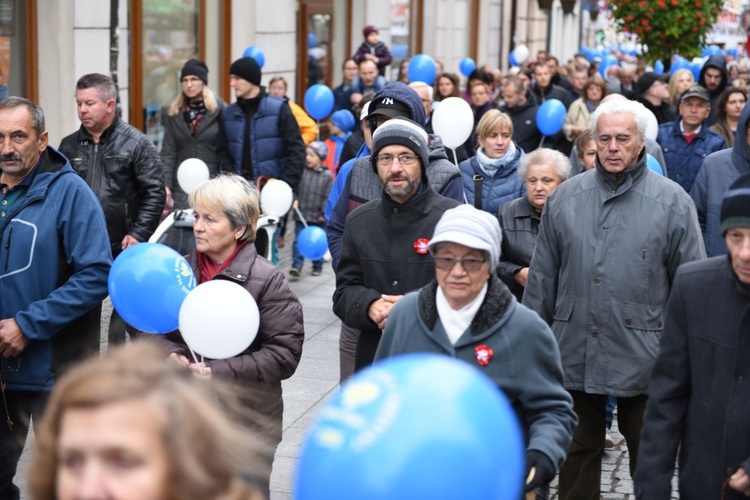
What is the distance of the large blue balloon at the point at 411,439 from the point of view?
1.81m

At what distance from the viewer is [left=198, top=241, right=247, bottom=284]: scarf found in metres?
4.95

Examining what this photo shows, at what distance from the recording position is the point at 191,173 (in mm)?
9078

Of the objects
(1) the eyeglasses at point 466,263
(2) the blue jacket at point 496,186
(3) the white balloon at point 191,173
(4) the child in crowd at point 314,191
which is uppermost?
(1) the eyeglasses at point 466,263

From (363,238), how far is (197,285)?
0.74 meters

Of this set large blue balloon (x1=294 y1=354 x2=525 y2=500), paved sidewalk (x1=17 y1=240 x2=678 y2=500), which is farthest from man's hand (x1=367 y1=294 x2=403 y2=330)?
large blue balloon (x1=294 y1=354 x2=525 y2=500)

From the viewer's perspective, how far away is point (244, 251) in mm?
4969

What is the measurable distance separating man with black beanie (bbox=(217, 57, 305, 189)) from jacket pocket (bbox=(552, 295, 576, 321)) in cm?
517

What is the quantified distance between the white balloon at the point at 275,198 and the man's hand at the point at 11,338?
4607 mm

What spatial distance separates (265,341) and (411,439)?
3.07 meters

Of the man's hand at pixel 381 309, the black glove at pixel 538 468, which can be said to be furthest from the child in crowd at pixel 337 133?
the black glove at pixel 538 468

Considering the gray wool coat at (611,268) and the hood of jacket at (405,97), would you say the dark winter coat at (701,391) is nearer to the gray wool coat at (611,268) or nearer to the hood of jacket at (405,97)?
the gray wool coat at (611,268)

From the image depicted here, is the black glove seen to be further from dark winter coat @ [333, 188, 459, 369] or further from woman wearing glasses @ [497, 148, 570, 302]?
woman wearing glasses @ [497, 148, 570, 302]

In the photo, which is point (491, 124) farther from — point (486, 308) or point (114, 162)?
point (486, 308)

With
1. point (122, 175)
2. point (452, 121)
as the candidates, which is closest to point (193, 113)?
point (452, 121)
